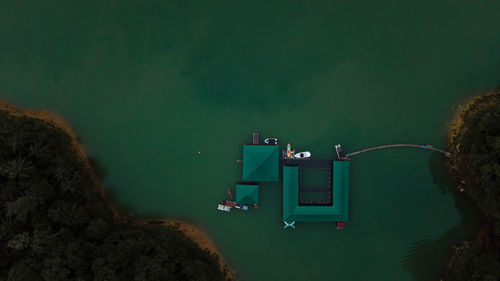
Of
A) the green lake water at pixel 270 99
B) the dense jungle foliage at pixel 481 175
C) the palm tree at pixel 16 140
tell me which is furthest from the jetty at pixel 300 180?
the palm tree at pixel 16 140

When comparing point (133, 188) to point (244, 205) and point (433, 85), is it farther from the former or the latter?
point (433, 85)

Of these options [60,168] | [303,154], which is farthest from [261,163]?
[60,168]

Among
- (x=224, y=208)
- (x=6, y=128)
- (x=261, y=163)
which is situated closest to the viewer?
(x=6, y=128)

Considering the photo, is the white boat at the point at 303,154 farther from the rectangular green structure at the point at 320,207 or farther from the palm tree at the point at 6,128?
the palm tree at the point at 6,128

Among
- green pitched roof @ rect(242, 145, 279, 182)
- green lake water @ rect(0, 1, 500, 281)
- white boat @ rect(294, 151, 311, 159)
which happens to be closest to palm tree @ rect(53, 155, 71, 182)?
green lake water @ rect(0, 1, 500, 281)

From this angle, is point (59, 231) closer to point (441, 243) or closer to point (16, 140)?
point (16, 140)

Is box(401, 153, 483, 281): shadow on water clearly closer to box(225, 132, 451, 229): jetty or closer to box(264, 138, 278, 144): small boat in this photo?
box(225, 132, 451, 229): jetty

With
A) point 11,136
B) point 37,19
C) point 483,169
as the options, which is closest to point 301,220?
point 483,169
